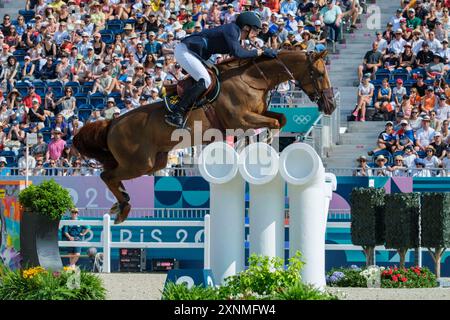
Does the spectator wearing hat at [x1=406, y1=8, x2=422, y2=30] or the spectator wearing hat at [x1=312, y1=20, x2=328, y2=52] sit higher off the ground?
the spectator wearing hat at [x1=406, y1=8, x2=422, y2=30]

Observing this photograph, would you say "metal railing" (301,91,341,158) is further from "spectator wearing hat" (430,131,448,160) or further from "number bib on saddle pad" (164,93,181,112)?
"number bib on saddle pad" (164,93,181,112)

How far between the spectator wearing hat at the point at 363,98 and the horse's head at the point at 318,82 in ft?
22.7

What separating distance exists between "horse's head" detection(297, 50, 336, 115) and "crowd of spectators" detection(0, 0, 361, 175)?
692 centimetres

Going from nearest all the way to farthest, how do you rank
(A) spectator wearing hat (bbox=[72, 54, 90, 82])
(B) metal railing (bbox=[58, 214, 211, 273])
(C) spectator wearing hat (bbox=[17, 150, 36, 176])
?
(B) metal railing (bbox=[58, 214, 211, 273]) < (C) spectator wearing hat (bbox=[17, 150, 36, 176]) < (A) spectator wearing hat (bbox=[72, 54, 90, 82])

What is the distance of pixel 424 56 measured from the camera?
2028cm

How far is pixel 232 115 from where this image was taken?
42.1 ft

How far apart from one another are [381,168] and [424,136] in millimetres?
1242

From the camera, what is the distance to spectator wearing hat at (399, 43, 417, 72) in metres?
20.4

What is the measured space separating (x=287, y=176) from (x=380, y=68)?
28.4 feet

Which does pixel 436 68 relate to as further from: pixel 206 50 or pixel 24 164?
pixel 206 50

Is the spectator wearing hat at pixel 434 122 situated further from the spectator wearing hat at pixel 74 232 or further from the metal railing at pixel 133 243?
the spectator wearing hat at pixel 74 232

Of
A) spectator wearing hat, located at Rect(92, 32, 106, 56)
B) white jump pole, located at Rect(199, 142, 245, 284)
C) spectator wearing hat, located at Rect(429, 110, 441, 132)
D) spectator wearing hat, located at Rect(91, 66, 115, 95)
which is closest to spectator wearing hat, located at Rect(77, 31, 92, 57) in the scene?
spectator wearing hat, located at Rect(92, 32, 106, 56)

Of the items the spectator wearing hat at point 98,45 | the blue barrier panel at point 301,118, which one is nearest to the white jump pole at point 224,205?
the blue barrier panel at point 301,118
